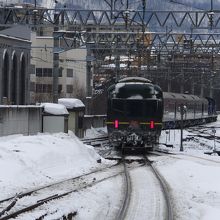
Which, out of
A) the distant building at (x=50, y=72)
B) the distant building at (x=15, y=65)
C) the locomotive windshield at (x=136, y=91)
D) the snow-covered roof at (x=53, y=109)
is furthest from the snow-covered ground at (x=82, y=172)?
the distant building at (x=50, y=72)

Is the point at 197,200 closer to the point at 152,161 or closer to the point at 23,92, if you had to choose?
the point at 152,161

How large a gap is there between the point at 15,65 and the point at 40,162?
4990 cm

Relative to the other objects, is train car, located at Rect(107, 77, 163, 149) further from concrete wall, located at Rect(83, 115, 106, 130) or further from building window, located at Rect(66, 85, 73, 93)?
building window, located at Rect(66, 85, 73, 93)

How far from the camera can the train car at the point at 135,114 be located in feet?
96.5

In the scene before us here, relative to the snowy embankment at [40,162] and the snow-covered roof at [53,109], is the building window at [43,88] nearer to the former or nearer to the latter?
the snow-covered roof at [53,109]

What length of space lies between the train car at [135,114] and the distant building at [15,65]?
107 ft

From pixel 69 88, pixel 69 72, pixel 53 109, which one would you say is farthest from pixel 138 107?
pixel 69 72

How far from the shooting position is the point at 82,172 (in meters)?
20.2

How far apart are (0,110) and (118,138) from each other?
606cm

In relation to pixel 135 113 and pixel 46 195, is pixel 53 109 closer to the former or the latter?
pixel 135 113

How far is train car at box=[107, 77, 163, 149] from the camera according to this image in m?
29.4

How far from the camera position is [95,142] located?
121 ft

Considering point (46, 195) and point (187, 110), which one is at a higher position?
point (46, 195)

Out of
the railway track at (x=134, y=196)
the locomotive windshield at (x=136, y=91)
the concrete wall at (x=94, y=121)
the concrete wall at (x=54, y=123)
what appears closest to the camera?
the railway track at (x=134, y=196)
